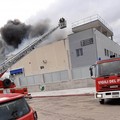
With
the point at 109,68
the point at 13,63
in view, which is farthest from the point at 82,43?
the point at 109,68

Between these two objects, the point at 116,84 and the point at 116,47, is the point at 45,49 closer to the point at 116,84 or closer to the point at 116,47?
the point at 116,47

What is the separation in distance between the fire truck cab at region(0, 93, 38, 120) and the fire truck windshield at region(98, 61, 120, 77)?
8479mm

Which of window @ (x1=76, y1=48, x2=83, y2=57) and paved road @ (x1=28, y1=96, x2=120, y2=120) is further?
window @ (x1=76, y1=48, x2=83, y2=57)

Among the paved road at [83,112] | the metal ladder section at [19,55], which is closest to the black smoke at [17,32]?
the metal ladder section at [19,55]

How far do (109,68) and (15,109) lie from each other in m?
8.94

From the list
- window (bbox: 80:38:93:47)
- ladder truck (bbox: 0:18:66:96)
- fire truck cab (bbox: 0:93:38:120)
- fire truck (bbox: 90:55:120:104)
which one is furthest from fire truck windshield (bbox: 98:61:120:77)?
window (bbox: 80:38:93:47)

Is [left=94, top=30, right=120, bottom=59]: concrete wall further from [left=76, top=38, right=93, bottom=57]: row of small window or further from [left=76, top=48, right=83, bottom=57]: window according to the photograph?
[left=76, top=48, right=83, bottom=57]: window

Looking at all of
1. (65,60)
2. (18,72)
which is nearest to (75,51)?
(65,60)

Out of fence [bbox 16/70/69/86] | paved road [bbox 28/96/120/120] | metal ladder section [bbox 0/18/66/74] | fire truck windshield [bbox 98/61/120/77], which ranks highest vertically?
metal ladder section [bbox 0/18/66/74]

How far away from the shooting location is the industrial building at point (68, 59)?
96.1ft

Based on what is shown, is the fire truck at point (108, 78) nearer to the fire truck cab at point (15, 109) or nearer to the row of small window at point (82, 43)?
the fire truck cab at point (15, 109)

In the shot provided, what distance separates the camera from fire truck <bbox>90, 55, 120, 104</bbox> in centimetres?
1263

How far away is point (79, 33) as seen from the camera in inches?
1371

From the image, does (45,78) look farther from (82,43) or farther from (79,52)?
(82,43)
